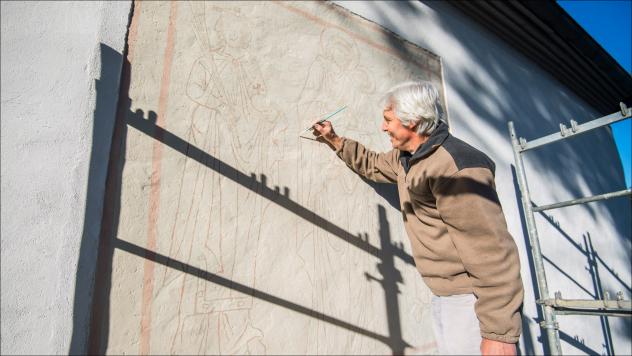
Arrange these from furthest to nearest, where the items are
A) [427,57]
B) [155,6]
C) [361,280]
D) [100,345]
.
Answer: [427,57], [361,280], [155,6], [100,345]

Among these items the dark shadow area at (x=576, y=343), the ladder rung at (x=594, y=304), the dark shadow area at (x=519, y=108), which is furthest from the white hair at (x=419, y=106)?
the dark shadow area at (x=576, y=343)

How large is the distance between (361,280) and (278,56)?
3.76 ft

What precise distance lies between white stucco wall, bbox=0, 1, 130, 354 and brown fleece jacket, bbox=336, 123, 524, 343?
46.1 inches

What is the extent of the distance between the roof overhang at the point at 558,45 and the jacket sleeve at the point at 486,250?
7.92ft

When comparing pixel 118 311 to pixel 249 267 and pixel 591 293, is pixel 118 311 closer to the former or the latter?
pixel 249 267

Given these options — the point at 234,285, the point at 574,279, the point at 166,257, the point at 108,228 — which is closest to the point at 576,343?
the point at 574,279

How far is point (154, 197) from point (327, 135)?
33.7 inches

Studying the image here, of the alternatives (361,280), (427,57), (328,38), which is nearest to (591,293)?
(427,57)

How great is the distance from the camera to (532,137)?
3.66 meters

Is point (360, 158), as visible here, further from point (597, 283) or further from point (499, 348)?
point (597, 283)

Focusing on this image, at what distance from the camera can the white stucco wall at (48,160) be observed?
3.57 ft

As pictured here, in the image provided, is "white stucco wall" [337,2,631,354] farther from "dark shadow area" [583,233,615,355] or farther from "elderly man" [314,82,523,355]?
"elderly man" [314,82,523,355]

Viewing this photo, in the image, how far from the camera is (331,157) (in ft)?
6.39

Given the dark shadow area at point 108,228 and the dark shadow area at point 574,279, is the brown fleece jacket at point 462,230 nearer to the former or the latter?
the dark shadow area at point 108,228
